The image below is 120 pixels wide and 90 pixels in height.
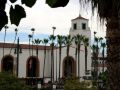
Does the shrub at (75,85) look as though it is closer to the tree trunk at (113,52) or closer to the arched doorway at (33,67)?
the tree trunk at (113,52)

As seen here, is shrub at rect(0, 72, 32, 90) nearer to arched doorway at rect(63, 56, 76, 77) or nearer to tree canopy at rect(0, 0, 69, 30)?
tree canopy at rect(0, 0, 69, 30)

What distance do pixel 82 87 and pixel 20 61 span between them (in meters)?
37.5

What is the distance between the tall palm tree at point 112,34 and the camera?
5.57 meters

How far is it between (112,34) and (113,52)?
248mm

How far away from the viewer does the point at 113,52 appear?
18.7ft

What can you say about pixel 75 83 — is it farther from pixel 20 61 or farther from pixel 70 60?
pixel 70 60

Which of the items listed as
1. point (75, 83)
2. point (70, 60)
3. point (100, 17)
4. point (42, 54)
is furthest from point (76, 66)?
point (100, 17)

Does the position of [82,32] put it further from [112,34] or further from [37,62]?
[112,34]

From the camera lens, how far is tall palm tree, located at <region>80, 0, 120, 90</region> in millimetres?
5574

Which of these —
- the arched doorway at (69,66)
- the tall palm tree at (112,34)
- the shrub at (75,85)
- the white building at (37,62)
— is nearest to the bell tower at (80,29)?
the white building at (37,62)

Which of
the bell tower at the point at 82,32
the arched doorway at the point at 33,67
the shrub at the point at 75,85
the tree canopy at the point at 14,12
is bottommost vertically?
the shrub at the point at 75,85

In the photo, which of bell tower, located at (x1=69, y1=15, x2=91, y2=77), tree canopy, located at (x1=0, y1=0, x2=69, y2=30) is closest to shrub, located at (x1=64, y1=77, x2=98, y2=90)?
tree canopy, located at (x1=0, y1=0, x2=69, y2=30)

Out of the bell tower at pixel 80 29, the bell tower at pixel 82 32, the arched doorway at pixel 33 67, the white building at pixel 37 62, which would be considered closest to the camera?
the white building at pixel 37 62

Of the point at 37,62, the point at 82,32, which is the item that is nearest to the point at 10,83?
the point at 37,62
